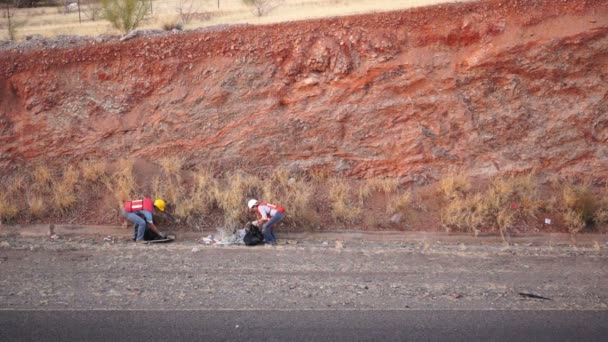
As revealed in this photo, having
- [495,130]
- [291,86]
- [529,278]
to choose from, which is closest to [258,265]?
[529,278]

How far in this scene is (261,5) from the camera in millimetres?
25812

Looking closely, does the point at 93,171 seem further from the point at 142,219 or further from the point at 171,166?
the point at 142,219

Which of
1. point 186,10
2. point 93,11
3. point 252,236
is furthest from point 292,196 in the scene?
point 93,11

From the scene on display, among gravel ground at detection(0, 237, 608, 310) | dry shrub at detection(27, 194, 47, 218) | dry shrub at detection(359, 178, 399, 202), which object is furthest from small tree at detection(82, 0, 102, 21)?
gravel ground at detection(0, 237, 608, 310)

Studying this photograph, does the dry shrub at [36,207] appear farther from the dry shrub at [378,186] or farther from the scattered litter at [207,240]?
the dry shrub at [378,186]

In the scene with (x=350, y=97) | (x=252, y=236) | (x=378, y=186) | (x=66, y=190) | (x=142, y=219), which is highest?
(x=350, y=97)

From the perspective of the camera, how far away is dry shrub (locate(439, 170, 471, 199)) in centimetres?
1274

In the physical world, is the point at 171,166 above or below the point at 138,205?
above

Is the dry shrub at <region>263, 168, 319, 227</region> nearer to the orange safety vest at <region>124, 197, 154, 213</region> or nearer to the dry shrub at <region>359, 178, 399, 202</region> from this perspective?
the dry shrub at <region>359, 178, 399, 202</region>

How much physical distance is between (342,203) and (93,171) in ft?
17.7

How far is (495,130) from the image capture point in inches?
534

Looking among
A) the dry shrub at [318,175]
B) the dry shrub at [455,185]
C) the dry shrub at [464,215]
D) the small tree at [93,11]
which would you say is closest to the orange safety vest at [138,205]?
the dry shrub at [318,175]

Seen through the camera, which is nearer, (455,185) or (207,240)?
(207,240)

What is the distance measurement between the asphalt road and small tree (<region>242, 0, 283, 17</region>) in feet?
62.1
